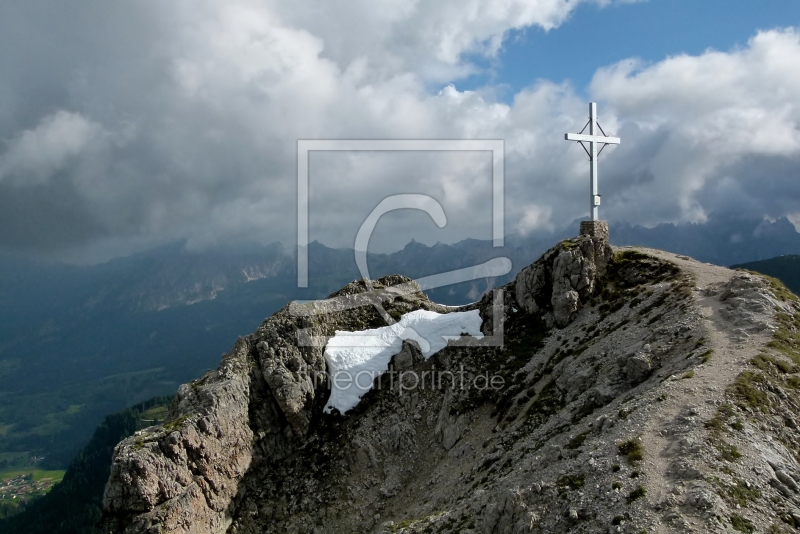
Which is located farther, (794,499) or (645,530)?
(794,499)

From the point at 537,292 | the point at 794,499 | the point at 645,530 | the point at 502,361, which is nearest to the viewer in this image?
the point at 645,530

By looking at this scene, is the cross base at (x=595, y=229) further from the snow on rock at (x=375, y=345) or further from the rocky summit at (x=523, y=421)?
the snow on rock at (x=375, y=345)

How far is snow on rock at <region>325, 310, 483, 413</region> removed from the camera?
6488cm

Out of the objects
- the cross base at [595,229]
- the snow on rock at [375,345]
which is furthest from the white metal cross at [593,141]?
the snow on rock at [375,345]

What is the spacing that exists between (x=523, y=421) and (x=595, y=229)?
26522 millimetres

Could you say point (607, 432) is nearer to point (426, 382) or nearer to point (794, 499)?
point (794, 499)

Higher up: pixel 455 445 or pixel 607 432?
pixel 607 432

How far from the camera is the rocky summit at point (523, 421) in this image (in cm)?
2903

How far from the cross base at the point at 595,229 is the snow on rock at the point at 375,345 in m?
17.0

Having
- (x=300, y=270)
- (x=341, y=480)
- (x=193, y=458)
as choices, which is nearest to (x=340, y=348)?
(x=300, y=270)

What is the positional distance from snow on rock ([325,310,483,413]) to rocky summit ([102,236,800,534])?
3.85 feet

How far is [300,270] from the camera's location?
6406 centimetres

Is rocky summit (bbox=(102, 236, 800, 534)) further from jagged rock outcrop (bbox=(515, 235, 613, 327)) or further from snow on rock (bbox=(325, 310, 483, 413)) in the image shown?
snow on rock (bbox=(325, 310, 483, 413))

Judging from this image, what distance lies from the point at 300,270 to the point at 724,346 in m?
44.3
